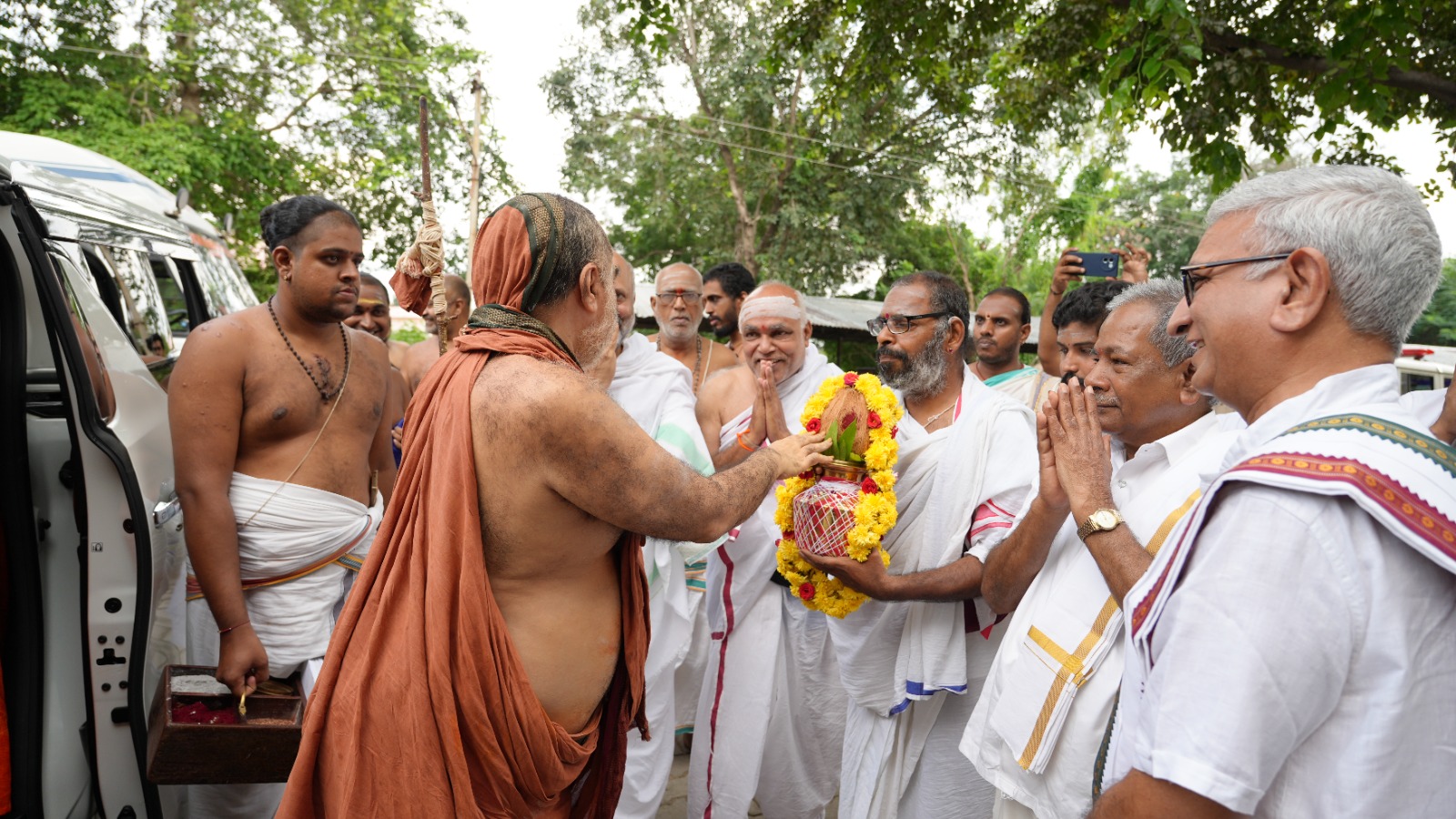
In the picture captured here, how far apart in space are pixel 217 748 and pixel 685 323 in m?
3.74

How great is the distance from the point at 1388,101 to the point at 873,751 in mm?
5206

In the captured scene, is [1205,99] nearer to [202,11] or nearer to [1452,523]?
[1452,523]

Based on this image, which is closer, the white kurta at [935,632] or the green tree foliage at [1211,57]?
the white kurta at [935,632]

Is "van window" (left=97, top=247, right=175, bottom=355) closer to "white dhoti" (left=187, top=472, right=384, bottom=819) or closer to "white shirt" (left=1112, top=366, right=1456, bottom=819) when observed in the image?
"white dhoti" (left=187, top=472, right=384, bottom=819)

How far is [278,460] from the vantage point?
11.3 ft

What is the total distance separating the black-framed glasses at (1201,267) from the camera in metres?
1.45

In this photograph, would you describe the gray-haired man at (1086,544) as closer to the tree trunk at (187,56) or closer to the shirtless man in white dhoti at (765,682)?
the shirtless man in white dhoti at (765,682)

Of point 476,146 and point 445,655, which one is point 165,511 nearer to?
point 445,655

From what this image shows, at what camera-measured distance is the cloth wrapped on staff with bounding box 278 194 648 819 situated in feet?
7.07

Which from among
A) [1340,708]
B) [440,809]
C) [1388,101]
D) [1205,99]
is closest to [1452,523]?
[1340,708]

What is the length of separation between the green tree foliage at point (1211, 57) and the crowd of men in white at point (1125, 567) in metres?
1.60

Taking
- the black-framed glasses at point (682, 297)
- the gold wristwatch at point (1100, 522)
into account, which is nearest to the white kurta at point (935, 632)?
the gold wristwatch at point (1100, 522)

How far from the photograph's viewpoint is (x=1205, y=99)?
222 inches

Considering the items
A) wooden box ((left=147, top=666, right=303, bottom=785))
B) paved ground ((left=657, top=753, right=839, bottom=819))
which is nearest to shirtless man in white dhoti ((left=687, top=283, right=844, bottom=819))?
paved ground ((left=657, top=753, right=839, bottom=819))
